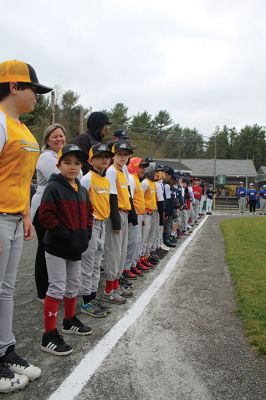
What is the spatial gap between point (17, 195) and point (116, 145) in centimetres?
273

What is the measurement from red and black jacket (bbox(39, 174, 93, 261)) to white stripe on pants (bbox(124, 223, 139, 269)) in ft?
8.58

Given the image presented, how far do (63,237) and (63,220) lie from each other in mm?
172

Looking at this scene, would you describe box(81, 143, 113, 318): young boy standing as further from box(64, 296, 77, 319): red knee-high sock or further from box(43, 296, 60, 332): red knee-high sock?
box(43, 296, 60, 332): red knee-high sock

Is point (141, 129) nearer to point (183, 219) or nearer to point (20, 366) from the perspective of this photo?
point (183, 219)

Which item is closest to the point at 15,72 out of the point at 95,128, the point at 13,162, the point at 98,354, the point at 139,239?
the point at 13,162

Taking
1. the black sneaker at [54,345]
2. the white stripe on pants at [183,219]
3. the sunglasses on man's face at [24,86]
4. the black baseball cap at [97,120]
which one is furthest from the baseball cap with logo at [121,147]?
the white stripe on pants at [183,219]

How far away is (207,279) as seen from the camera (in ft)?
21.3

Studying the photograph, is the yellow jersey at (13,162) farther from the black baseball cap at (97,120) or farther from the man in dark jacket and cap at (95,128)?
the black baseball cap at (97,120)

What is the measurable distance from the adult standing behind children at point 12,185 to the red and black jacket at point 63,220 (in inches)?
18.6

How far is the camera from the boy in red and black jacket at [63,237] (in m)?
3.61

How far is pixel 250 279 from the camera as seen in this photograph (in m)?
6.43

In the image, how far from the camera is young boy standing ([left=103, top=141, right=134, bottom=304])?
5074mm

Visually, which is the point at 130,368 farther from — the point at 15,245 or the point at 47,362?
the point at 15,245

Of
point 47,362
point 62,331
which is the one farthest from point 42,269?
point 47,362
